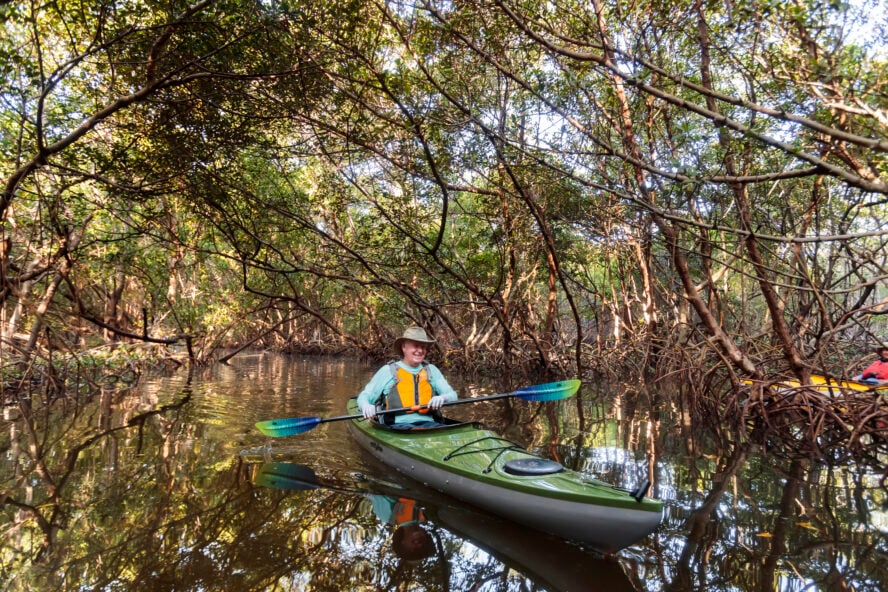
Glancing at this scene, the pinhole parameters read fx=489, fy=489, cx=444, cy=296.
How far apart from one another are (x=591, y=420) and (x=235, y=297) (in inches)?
417

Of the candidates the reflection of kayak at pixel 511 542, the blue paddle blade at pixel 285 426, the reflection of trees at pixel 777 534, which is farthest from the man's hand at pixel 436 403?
the reflection of trees at pixel 777 534

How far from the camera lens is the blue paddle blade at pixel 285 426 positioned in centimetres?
468

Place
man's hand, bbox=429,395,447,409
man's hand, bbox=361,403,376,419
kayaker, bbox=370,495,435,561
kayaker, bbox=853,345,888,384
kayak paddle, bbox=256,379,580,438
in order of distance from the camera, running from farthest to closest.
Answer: kayaker, bbox=853,345,888,384 → kayak paddle, bbox=256,379,580,438 → man's hand, bbox=361,403,376,419 → man's hand, bbox=429,395,447,409 → kayaker, bbox=370,495,435,561

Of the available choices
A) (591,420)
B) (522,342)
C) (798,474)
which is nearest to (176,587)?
(798,474)

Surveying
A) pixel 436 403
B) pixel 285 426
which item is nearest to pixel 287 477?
pixel 285 426

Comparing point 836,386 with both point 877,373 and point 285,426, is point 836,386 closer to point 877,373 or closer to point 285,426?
point 877,373

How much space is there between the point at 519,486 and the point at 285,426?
107 inches

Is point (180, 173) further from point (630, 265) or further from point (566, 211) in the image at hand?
point (630, 265)

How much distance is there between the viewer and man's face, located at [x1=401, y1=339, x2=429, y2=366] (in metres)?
4.62

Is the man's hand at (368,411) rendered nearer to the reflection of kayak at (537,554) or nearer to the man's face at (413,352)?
the man's face at (413,352)

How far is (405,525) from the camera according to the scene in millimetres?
3074

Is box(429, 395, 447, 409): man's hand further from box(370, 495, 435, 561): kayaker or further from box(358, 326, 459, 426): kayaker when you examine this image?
box(370, 495, 435, 561): kayaker

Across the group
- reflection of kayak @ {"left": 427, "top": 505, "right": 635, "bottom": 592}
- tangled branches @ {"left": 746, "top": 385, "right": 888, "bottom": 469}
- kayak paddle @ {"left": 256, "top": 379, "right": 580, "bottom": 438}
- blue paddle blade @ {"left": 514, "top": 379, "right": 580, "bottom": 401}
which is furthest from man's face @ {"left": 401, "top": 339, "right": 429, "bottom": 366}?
tangled branches @ {"left": 746, "top": 385, "right": 888, "bottom": 469}

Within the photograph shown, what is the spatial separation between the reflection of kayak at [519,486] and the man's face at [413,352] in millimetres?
714
